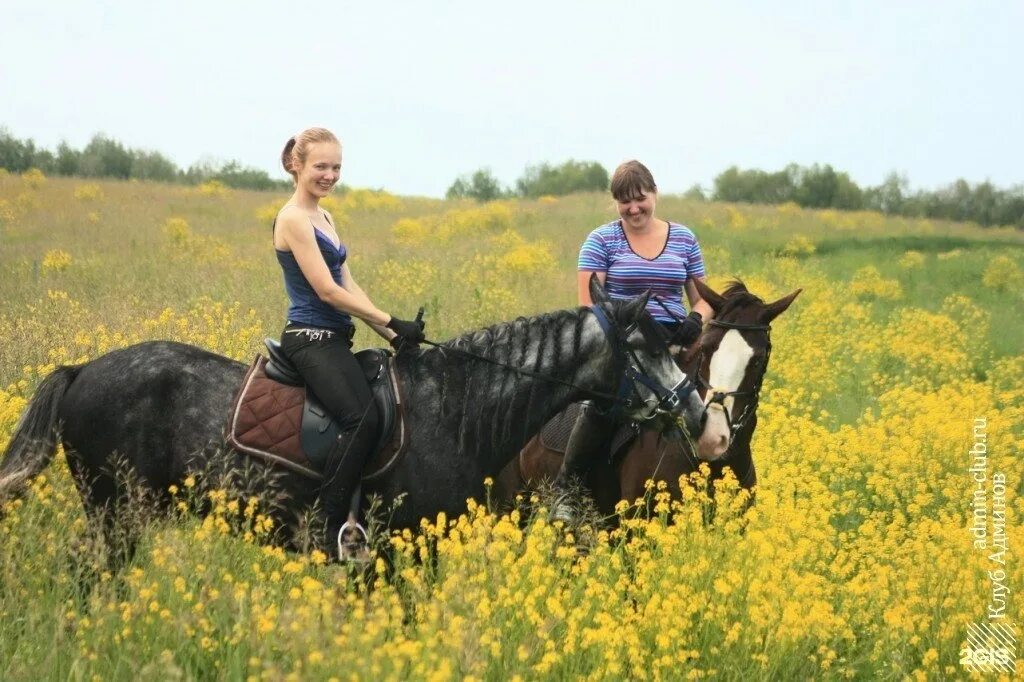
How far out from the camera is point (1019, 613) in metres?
4.52

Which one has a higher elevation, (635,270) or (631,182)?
(631,182)

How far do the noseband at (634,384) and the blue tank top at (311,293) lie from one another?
49.2 inches

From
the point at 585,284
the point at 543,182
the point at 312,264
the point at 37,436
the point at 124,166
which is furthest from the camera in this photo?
the point at 543,182

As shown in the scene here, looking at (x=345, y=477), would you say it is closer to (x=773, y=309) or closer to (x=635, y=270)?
(x=635, y=270)

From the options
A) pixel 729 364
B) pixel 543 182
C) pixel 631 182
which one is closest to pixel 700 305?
pixel 729 364

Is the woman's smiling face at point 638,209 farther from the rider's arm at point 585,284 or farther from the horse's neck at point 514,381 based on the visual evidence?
the horse's neck at point 514,381

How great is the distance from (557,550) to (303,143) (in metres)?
2.13

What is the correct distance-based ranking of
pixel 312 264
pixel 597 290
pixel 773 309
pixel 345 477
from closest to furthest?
pixel 312 264 → pixel 345 477 → pixel 597 290 → pixel 773 309

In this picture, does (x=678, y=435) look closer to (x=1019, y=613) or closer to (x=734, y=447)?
(x=734, y=447)

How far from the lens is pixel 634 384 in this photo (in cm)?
445

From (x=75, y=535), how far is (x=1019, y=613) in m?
4.41

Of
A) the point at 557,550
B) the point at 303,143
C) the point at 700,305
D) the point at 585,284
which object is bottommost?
the point at 557,550

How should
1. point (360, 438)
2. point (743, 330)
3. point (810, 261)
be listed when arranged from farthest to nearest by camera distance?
point (810, 261) → point (743, 330) → point (360, 438)

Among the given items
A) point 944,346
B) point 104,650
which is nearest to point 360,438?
point 104,650
